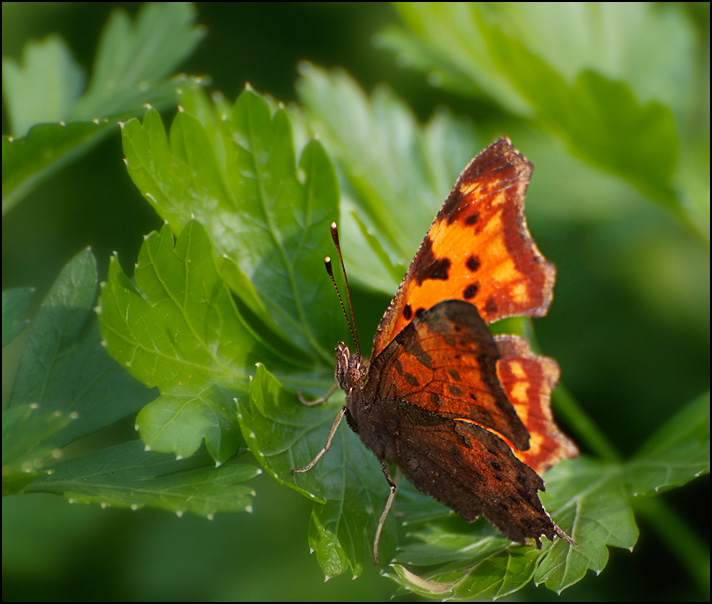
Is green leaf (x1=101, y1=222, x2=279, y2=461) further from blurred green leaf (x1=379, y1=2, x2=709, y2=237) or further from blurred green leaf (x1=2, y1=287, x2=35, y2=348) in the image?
blurred green leaf (x1=379, y1=2, x2=709, y2=237)

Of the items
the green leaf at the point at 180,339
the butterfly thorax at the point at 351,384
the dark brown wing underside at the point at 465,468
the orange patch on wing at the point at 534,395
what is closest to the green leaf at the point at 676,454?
the orange patch on wing at the point at 534,395

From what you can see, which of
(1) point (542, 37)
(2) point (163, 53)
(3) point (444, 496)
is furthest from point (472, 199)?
(1) point (542, 37)

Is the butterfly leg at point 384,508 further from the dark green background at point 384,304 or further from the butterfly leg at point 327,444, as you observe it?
the dark green background at point 384,304

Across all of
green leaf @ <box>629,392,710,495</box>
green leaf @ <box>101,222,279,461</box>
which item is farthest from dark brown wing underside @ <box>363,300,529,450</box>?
green leaf @ <box>629,392,710,495</box>

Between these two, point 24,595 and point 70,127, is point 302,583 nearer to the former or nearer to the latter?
point 24,595

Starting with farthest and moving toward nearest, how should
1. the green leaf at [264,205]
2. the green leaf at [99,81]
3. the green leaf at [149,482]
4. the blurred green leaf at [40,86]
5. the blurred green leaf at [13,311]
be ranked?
the blurred green leaf at [40,86]
the green leaf at [99,81]
the green leaf at [264,205]
the blurred green leaf at [13,311]
the green leaf at [149,482]
